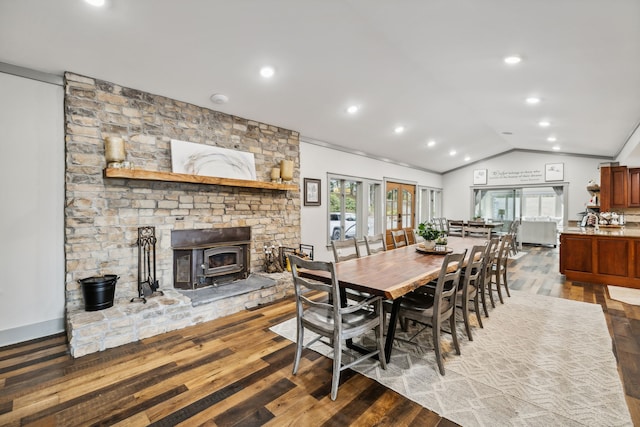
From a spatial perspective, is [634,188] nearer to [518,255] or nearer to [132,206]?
[518,255]

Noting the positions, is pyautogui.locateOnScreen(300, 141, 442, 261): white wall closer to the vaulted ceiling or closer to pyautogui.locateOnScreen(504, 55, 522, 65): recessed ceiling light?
the vaulted ceiling

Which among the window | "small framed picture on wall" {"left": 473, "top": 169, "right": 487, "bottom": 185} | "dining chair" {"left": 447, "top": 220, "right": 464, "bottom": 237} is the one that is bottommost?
"dining chair" {"left": 447, "top": 220, "right": 464, "bottom": 237}

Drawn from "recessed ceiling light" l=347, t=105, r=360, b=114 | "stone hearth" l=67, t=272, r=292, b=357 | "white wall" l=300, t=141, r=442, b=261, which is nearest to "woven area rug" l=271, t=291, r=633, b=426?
"stone hearth" l=67, t=272, r=292, b=357

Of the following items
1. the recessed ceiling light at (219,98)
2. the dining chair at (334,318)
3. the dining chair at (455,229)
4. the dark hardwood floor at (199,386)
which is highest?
the recessed ceiling light at (219,98)

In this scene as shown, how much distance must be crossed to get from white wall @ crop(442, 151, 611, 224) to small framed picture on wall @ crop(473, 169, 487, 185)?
0.33 ft

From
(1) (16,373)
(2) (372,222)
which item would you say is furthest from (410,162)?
(1) (16,373)

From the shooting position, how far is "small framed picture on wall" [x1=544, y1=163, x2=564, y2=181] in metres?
8.73

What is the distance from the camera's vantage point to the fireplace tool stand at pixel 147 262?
11.3 feet

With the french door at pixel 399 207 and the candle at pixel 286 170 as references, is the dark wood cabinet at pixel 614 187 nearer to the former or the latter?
the french door at pixel 399 207

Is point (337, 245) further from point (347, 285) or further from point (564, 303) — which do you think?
point (564, 303)

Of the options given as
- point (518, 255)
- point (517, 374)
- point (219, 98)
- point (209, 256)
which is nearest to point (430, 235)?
point (517, 374)

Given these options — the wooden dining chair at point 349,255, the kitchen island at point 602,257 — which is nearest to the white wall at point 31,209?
the wooden dining chair at point 349,255

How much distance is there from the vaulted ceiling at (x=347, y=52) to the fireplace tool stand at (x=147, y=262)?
1.71 meters

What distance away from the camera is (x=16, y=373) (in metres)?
2.38
